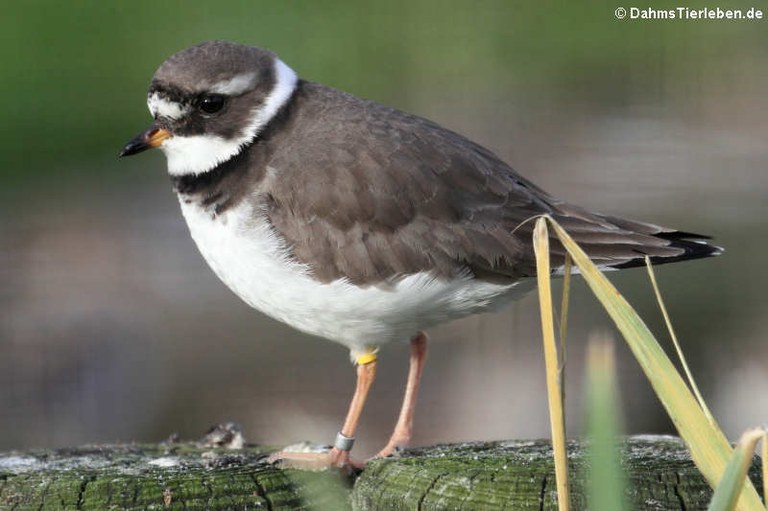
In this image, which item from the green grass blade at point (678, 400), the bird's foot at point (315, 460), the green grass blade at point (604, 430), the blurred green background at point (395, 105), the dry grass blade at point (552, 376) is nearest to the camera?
the green grass blade at point (604, 430)

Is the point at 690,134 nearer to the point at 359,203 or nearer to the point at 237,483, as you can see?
the point at 359,203

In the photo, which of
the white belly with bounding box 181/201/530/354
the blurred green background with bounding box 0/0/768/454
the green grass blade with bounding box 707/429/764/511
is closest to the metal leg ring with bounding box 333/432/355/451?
the white belly with bounding box 181/201/530/354

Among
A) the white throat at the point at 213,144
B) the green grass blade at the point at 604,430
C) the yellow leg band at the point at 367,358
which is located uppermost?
the white throat at the point at 213,144

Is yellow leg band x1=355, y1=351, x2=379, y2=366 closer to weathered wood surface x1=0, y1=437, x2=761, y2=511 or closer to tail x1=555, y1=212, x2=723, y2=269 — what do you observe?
tail x1=555, y1=212, x2=723, y2=269

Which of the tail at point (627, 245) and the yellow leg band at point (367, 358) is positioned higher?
the tail at point (627, 245)

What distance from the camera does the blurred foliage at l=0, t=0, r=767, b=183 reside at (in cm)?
1138

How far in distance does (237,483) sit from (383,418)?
435 cm

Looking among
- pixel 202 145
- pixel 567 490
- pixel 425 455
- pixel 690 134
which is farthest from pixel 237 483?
pixel 690 134

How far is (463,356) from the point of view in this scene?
29.1 feet

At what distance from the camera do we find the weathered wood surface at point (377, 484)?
377cm

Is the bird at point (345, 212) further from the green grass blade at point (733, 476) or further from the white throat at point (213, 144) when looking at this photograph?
the green grass blade at point (733, 476)

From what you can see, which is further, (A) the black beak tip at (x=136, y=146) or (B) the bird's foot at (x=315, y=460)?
(A) the black beak tip at (x=136, y=146)

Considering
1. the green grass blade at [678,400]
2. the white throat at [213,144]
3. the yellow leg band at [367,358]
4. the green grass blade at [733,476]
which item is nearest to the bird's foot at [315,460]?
the yellow leg band at [367,358]

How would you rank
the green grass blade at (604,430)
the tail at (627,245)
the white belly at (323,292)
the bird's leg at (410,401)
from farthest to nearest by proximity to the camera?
the bird's leg at (410,401) → the tail at (627,245) → the white belly at (323,292) → the green grass blade at (604,430)
